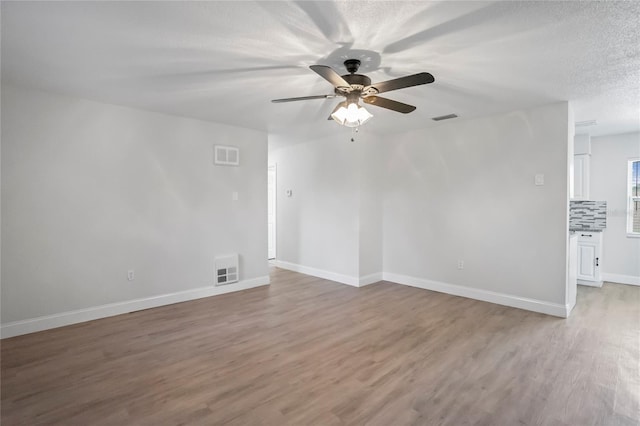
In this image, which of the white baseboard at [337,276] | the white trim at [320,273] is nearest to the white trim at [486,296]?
the white baseboard at [337,276]

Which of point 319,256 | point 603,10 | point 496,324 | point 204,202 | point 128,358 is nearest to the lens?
point 603,10

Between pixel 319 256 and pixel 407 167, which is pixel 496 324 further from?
pixel 319 256

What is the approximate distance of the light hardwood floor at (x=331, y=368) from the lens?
2.04 meters

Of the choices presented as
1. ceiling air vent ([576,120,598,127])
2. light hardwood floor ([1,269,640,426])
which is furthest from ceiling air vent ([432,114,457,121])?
light hardwood floor ([1,269,640,426])

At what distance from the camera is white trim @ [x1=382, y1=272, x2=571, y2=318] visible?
374 cm

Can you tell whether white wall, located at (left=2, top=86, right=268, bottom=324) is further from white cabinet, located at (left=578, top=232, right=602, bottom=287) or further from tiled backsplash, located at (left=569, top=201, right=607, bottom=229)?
tiled backsplash, located at (left=569, top=201, right=607, bottom=229)

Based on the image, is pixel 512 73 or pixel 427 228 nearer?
pixel 512 73

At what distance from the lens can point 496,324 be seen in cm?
349

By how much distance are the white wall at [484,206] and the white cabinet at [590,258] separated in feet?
6.61

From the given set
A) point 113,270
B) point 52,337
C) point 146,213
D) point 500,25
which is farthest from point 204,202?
point 500,25

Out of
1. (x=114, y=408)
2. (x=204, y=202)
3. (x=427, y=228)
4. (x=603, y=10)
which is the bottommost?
(x=114, y=408)

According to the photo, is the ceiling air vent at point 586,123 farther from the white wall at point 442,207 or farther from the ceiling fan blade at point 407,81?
the ceiling fan blade at point 407,81

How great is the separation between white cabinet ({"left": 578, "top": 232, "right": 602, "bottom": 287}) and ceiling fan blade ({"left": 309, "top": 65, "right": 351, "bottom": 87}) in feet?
16.7

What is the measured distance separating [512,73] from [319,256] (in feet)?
13.0
